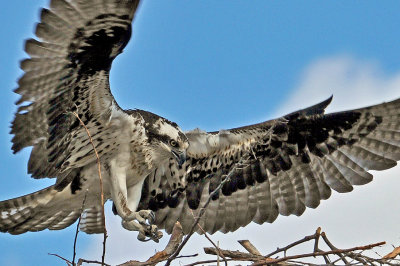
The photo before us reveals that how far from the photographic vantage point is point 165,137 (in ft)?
23.4

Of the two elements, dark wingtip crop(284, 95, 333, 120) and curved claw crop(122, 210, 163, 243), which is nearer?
curved claw crop(122, 210, 163, 243)

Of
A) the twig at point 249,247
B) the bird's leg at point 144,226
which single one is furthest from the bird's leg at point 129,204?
the twig at point 249,247

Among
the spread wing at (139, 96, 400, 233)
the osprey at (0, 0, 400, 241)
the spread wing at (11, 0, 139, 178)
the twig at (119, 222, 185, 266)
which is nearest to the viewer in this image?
the twig at (119, 222, 185, 266)

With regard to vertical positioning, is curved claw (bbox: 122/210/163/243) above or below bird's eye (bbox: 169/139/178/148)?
below

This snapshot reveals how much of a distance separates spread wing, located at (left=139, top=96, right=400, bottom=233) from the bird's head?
2.49 feet

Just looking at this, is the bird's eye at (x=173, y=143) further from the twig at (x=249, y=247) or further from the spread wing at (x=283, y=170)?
the twig at (x=249, y=247)

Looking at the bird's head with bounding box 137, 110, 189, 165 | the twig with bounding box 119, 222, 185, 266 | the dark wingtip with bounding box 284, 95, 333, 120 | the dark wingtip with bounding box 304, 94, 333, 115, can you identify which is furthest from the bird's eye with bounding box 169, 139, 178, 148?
the dark wingtip with bounding box 304, 94, 333, 115

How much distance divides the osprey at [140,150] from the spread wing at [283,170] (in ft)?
0.04

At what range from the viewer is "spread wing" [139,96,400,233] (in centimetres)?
809

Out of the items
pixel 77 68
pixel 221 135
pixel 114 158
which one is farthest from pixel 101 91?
pixel 221 135

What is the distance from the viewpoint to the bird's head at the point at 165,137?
7.13 m

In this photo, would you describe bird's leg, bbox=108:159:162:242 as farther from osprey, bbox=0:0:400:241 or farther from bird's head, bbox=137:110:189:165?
bird's head, bbox=137:110:189:165

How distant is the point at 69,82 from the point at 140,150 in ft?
3.50

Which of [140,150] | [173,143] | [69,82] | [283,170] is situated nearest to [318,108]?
[283,170]
